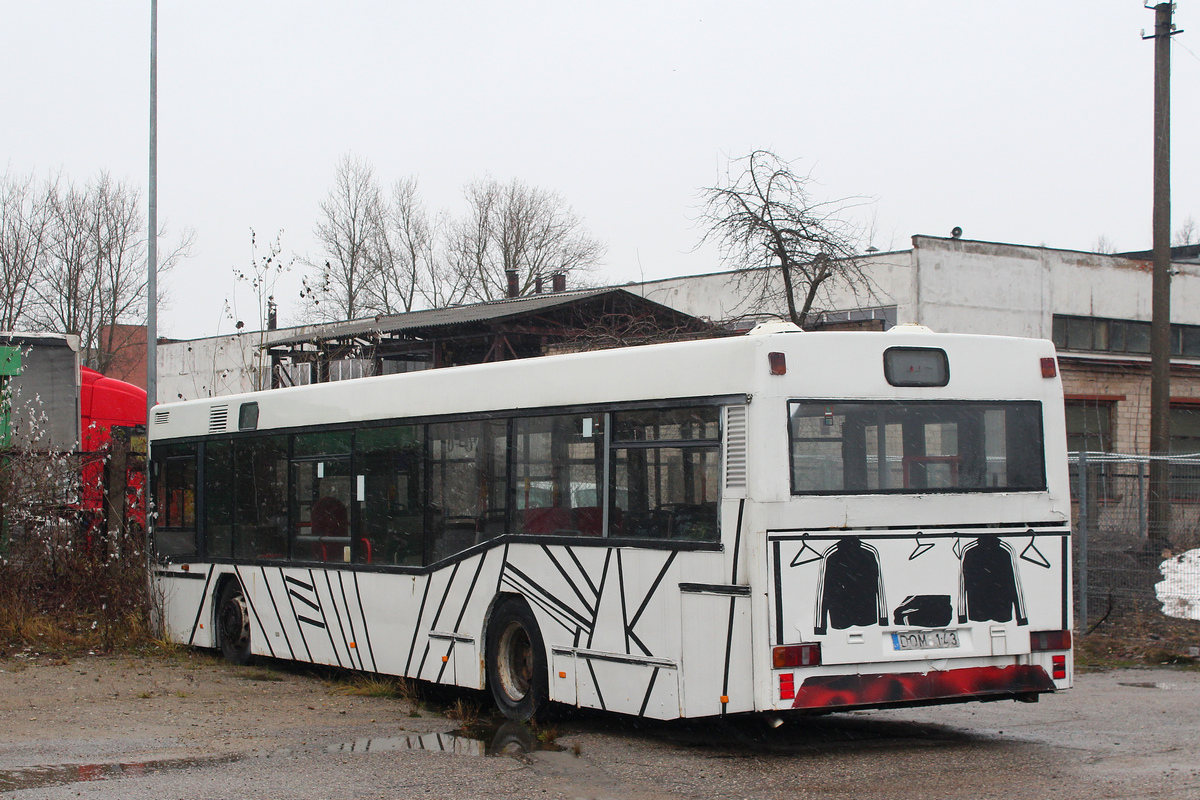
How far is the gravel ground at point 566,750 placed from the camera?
7125mm

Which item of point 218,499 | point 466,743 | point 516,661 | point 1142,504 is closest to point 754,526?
point 466,743

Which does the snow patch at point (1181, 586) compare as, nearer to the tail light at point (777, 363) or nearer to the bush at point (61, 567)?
the tail light at point (777, 363)

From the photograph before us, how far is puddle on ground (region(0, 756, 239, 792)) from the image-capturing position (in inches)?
288

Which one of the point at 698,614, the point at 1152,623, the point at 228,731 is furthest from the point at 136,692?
the point at 1152,623

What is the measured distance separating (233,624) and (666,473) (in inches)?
259

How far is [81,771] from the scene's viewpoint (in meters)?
7.70

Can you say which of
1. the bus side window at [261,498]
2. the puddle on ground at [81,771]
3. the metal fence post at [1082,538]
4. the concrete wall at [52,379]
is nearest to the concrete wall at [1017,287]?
the metal fence post at [1082,538]

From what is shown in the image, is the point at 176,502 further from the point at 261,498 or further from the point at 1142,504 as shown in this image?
the point at 1142,504

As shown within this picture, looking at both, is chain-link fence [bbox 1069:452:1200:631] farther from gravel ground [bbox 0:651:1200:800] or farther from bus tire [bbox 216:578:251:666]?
bus tire [bbox 216:578:251:666]

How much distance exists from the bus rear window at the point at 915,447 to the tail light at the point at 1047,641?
0.89m

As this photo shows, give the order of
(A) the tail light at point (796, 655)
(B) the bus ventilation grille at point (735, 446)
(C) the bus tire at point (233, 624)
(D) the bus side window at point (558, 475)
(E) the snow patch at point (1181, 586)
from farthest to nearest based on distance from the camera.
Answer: (E) the snow patch at point (1181, 586) → (C) the bus tire at point (233, 624) → (D) the bus side window at point (558, 475) → (B) the bus ventilation grille at point (735, 446) → (A) the tail light at point (796, 655)

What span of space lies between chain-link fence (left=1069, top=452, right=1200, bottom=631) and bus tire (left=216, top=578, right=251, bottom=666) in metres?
8.56

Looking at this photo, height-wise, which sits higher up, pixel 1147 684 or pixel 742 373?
pixel 742 373

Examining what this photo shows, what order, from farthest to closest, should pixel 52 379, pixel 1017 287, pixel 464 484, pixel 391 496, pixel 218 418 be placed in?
1. pixel 1017 287
2. pixel 52 379
3. pixel 218 418
4. pixel 391 496
5. pixel 464 484
